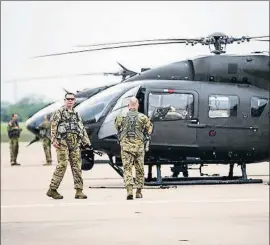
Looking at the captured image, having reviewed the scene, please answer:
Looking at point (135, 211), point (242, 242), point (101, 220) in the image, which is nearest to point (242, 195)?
point (135, 211)

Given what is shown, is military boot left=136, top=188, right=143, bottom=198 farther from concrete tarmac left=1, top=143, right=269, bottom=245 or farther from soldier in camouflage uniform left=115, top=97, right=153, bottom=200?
concrete tarmac left=1, top=143, right=269, bottom=245

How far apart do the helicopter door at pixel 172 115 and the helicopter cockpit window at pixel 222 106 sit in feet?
0.89

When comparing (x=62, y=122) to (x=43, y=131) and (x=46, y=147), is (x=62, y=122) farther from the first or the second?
(x=43, y=131)

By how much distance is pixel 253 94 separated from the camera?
12906 mm

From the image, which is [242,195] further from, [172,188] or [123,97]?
[123,97]

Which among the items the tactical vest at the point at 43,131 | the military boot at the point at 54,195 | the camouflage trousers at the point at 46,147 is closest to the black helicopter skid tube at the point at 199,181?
the military boot at the point at 54,195

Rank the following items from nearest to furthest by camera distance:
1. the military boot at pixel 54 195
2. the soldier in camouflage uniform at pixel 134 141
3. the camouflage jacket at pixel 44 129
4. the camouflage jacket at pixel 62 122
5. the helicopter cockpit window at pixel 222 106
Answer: the camouflage jacket at pixel 62 122 < the military boot at pixel 54 195 < the soldier in camouflage uniform at pixel 134 141 < the helicopter cockpit window at pixel 222 106 < the camouflage jacket at pixel 44 129

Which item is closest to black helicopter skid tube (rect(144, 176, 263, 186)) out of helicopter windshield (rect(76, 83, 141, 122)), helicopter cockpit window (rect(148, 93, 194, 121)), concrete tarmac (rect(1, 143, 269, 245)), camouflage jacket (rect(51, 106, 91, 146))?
concrete tarmac (rect(1, 143, 269, 245))

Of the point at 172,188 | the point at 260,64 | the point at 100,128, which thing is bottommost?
the point at 172,188

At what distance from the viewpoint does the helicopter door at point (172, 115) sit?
1233cm

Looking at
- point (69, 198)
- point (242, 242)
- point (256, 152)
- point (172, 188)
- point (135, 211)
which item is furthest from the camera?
point (256, 152)

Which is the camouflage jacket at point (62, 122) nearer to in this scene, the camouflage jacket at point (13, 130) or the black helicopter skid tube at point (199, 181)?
the black helicopter skid tube at point (199, 181)

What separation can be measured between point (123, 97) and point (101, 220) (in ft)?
14.4

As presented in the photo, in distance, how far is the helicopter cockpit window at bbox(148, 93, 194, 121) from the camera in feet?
40.4
